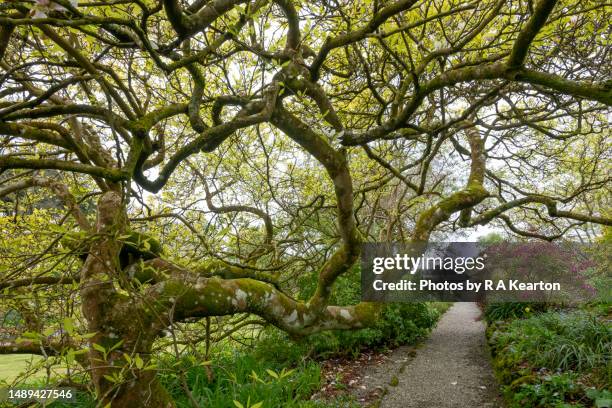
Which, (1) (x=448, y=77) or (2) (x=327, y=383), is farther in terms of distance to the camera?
(2) (x=327, y=383)

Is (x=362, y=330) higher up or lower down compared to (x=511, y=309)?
lower down

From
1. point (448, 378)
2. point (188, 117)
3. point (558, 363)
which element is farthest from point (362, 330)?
point (188, 117)

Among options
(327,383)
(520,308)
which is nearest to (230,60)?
(327,383)

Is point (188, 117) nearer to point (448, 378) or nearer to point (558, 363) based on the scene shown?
point (558, 363)

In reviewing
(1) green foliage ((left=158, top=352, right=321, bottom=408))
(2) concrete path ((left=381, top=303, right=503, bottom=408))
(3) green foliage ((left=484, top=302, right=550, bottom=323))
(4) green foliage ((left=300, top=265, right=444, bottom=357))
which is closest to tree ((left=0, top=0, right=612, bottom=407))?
(1) green foliage ((left=158, top=352, right=321, bottom=408))

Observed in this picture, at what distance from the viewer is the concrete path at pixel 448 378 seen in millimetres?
5195

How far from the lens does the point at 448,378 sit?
244 inches

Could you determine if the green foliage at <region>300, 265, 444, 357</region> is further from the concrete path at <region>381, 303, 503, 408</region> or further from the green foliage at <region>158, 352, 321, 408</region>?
the green foliage at <region>158, 352, 321, 408</region>

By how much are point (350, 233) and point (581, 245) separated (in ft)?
43.2

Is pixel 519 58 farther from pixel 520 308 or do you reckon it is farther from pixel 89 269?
pixel 520 308

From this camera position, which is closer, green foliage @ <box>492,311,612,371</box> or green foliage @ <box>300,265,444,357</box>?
green foliage @ <box>492,311,612,371</box>

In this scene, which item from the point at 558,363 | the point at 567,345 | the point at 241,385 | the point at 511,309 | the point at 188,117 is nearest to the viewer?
the point at 188,117

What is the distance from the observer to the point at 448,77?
9.49 feet

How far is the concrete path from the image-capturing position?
5.20m
